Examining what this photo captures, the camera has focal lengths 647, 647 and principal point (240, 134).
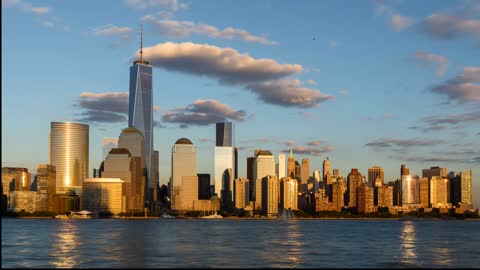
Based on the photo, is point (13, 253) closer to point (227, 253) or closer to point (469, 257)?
point (227, 253)

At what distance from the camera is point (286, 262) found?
85.8 m

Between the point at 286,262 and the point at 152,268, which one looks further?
the point at 286,262

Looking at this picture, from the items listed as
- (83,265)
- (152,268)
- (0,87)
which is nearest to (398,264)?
(152,268)

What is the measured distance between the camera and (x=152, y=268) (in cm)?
7569

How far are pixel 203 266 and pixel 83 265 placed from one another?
575 inches

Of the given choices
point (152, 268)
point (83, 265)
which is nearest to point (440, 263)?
point (152, 268)

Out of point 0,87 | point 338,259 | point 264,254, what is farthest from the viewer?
point 264,254

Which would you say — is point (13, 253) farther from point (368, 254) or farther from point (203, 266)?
point (368, 254)

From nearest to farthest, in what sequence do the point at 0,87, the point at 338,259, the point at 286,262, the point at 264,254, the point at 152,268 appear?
the point at 0,87 → the point at 152,268 → the point at 286,262 → the point at 338,259 → the point at 264,254

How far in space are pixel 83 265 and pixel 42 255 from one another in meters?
18.6

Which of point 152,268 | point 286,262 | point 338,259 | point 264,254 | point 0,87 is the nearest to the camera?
point 0,87

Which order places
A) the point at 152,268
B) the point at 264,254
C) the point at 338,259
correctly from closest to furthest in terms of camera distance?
the point at 152,268 → the point at 338,259 → the point at 264,254

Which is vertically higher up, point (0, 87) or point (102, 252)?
point (0, 87)

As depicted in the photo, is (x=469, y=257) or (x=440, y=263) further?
(x=469, y=257)
